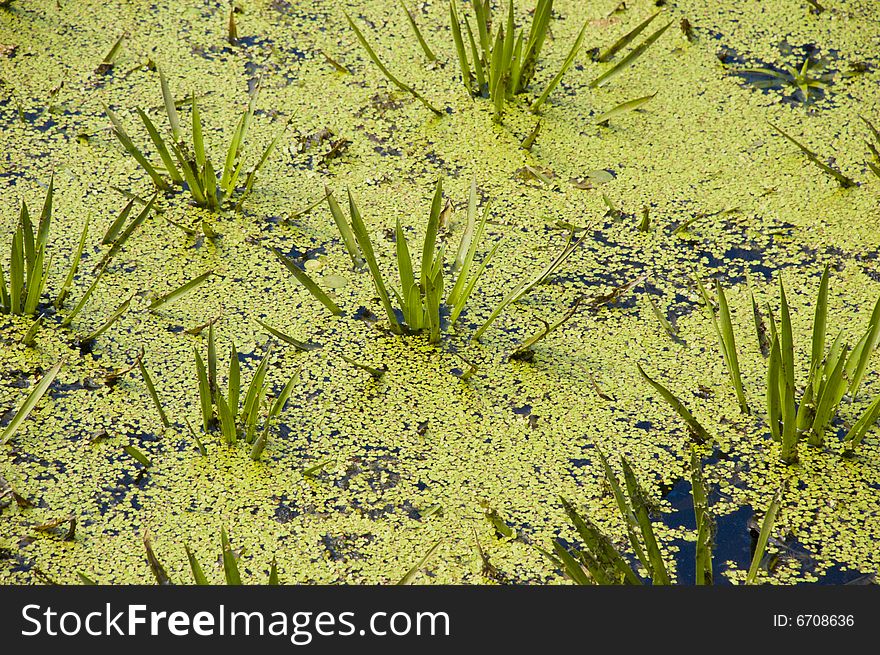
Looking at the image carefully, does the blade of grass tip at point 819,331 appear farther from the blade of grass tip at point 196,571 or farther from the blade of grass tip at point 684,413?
the blade of grass tip at point 196,571

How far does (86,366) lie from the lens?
7.25 feet

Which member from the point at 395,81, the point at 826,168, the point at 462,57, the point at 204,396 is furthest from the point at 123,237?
A: the point at 826,168

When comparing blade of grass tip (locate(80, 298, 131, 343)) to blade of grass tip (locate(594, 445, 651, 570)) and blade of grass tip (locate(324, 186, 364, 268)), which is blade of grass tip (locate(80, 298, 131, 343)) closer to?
blade of grass tip (locate(324, 186, 364, 268))

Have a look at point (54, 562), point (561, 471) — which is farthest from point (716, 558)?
point (54, 562)

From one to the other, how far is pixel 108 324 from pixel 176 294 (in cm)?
18

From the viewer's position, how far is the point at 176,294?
2.32 m

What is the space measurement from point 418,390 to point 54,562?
30.6 inches

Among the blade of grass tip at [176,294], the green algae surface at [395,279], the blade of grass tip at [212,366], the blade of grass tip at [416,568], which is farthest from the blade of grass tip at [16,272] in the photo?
the blade of grass tip at [416,568]

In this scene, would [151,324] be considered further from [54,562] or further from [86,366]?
[54,562]

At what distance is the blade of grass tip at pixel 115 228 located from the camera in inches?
95.3

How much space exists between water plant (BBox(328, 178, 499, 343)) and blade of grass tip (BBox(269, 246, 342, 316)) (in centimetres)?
11

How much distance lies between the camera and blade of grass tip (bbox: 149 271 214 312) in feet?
7.58

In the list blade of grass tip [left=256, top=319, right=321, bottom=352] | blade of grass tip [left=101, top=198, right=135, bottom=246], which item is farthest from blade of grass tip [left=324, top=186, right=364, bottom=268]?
blade of grass tip [left=101, top=198, right=135, bottom=246]

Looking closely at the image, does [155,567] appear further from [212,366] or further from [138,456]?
[212,366]
